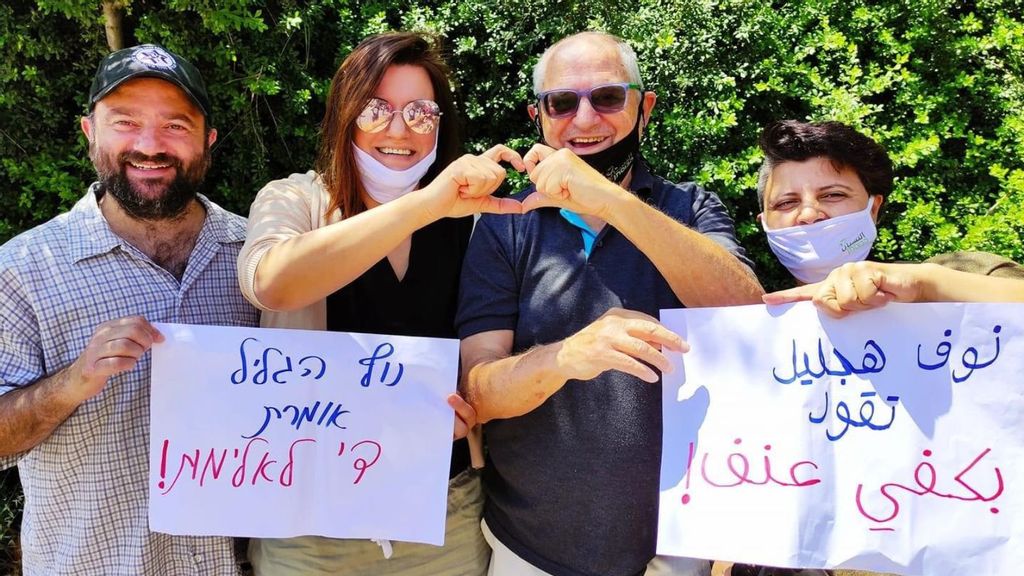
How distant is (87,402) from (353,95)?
4.31ft

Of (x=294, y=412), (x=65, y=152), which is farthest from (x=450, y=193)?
(x=65, y=152)

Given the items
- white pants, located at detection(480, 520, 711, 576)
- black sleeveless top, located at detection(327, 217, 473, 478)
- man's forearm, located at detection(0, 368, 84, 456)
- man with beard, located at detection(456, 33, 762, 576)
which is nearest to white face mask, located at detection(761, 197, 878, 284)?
man with beard, located at detection(456, 33, 762, 576)

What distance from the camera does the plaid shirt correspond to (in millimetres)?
2117

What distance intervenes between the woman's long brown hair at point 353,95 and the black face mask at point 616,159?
0.63m

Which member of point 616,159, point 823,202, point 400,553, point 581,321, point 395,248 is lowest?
point 400,553

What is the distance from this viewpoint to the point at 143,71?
2.31 m

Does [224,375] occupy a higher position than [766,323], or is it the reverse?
[766,323]

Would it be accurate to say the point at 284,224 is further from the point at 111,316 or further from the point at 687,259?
the point at 687,259

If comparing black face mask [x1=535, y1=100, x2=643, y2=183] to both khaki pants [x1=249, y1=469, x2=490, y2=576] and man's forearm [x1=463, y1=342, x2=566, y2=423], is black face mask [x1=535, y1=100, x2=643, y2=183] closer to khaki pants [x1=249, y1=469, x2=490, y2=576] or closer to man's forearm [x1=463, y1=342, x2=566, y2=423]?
man's forearm [x1=463, y1=342, x2=566, y2=423]

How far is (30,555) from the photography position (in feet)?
7.34

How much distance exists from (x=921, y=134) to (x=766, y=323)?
3.69 metres

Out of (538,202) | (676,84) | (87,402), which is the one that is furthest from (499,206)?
(676,84)

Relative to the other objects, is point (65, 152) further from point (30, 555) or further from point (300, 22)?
point (30, 555)

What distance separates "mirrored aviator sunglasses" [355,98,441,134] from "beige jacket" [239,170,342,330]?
0.28m
